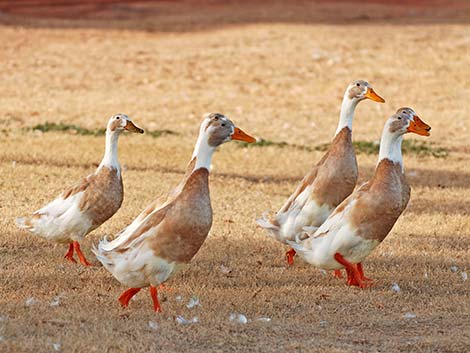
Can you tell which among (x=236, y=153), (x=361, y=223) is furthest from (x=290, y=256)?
(x=236, y=153)

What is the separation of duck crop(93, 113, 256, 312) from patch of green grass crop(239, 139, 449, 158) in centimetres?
648

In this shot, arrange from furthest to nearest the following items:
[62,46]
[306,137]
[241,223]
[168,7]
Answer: [168,7] < [62,46] < [306,137] < [241,223]

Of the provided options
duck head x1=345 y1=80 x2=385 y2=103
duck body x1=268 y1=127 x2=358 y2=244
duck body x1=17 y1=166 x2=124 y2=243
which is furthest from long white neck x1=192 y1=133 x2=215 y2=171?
duck head x1=345 y1=80 x2=385 y2=103

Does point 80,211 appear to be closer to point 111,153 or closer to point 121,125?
point 111,153

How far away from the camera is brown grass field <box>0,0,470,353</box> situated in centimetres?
641

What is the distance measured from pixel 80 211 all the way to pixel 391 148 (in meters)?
2.17

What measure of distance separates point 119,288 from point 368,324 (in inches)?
64.6

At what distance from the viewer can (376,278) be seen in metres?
7.71

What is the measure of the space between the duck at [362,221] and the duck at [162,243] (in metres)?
1.04

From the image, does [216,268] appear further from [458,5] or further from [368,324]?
[458,5]

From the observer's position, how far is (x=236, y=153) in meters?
12.8

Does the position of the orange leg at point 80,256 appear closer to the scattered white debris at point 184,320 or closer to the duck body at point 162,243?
the duck body at point 162,243

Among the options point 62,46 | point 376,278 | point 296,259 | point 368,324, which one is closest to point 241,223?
point 296,259

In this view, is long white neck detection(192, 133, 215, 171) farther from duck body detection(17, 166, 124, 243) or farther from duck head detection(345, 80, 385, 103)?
duck head detection(345, 80, 385, 103)
